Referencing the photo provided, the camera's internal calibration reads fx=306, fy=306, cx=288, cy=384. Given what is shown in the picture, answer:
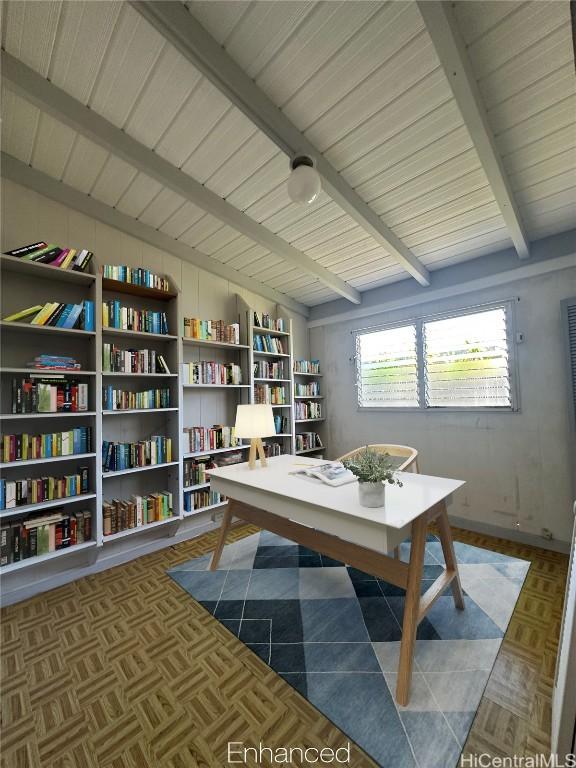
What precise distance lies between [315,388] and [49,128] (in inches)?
140

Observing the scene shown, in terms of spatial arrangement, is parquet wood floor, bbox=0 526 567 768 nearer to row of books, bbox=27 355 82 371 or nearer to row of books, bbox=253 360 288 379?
row of books, bbox=27 355 82 371

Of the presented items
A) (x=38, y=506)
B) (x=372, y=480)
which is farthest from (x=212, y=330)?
(x=372, y=480)

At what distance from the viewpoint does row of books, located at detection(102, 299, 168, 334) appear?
2.56 metres

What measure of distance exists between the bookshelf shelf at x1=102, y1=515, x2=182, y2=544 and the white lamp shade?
1219 mm

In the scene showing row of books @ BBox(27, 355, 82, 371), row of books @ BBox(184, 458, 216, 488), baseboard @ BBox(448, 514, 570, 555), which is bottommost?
baseboard @ BBox(448, 514, 570, 555)

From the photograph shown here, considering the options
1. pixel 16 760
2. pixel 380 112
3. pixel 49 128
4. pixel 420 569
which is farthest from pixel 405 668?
pixel 49 128

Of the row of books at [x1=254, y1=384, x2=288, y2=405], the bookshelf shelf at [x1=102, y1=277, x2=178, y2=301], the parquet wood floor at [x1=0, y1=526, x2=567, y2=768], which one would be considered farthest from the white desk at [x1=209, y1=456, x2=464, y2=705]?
the bookshelf shelf at [x1=102, y1=277, x2=178, y2=301]

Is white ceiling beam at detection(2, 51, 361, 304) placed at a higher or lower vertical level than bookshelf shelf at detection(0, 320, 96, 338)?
higher

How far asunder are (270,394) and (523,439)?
8.53 ft

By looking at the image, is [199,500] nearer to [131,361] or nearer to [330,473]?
[131,361]

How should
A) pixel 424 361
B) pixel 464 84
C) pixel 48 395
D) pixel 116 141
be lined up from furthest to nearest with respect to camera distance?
pixel 424 361 → pixel 48 395 → pixel 116 141 → pixel 464 84

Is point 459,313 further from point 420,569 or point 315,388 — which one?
point 420,569

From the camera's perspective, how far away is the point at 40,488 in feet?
7.18

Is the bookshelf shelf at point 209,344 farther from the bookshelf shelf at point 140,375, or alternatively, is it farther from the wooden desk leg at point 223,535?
A: the wooden desk leg at point 223,535
